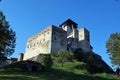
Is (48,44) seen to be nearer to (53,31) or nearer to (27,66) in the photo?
(53,31)

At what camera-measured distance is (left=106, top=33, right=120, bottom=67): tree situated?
64456 millimetres

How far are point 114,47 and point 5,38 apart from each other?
29.0m

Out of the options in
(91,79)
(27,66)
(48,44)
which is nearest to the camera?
(91,79)

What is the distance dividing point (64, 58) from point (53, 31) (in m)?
22.6

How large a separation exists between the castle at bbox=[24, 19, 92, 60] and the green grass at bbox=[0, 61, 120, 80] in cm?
1890

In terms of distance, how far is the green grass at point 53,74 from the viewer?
47.7 meters

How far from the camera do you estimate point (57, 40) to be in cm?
9856

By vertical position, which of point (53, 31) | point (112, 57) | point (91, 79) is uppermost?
point (53, 31)

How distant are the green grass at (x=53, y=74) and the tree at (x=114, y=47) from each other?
463cm

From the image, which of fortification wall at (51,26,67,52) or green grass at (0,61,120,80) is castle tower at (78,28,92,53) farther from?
→ green grass at (0,61,120,80)

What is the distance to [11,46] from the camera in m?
64.1

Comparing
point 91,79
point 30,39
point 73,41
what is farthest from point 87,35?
point 91,79

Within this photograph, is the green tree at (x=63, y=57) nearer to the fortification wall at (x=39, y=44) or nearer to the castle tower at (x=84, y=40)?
the fortification wall at (x=39, y=44)

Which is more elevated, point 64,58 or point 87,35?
point 87,35
